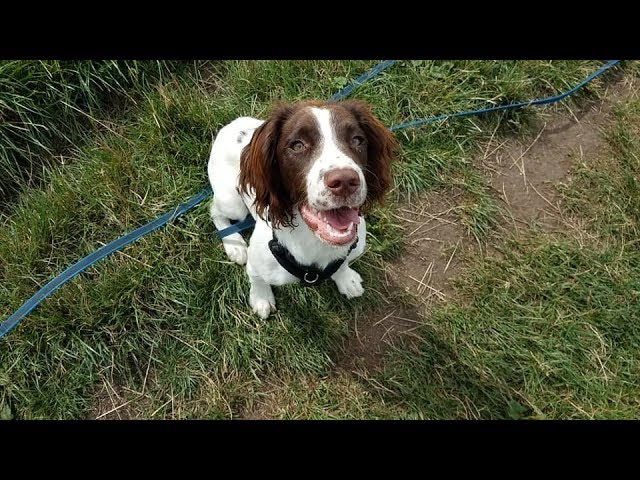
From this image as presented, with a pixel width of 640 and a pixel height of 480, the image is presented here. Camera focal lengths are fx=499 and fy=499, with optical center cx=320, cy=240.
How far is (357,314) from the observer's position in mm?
3758

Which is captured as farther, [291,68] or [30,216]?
[291,68]

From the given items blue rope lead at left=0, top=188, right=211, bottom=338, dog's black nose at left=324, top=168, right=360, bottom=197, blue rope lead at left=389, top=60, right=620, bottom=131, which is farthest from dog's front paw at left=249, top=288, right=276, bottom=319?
blue rope lead at left=389, top=60, right=620, bottom=131

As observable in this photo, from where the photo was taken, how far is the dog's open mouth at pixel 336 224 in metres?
2.42

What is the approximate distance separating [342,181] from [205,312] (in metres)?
1.92

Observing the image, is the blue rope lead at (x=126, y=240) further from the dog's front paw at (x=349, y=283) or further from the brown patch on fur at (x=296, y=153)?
the brown patch on fur at (x=296, y=153)

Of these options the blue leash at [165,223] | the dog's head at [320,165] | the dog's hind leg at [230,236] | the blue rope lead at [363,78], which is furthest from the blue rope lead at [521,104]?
the dog's hind leg at [230,236]

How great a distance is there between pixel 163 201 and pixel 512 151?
3.00 m

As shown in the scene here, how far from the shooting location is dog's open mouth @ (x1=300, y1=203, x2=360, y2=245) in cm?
242

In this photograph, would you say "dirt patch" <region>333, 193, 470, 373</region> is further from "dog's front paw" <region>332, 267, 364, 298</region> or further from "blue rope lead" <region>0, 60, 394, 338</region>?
"blue rope lead" <region>0, 60, 394, 338</region>

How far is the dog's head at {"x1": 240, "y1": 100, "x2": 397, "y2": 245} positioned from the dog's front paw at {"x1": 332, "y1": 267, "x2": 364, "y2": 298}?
917 millimetres
